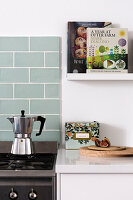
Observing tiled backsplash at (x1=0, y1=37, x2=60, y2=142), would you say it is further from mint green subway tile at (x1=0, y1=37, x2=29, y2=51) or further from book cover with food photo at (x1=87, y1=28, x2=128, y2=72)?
book cover with food photo at (x1=87, y1=28, x2=128, y2=72)

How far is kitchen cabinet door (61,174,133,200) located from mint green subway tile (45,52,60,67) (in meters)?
0.92

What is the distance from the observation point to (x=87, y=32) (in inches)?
88.2

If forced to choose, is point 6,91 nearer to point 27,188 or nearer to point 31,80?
point 31,80

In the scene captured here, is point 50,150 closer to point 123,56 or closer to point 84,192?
point 84,192

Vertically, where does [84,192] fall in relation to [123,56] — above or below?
below

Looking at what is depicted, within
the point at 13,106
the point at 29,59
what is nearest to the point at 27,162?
the point at 13,106

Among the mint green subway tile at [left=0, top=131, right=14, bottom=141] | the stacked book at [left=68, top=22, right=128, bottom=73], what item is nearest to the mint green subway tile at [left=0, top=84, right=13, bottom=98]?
the mint green subway tile at [left=0, top=131, right=14, bottom=141]

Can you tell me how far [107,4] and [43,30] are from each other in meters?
0.50

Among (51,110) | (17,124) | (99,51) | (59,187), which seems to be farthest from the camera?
(51,110)

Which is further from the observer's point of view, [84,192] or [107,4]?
[107,4]

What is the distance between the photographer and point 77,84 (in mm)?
2395

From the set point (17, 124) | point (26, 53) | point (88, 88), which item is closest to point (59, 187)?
point (17, 124)

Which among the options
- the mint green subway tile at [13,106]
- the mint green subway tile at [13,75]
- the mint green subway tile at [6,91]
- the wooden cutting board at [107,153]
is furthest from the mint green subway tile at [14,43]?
the wooden cutting board at [107,153]

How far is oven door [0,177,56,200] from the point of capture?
1745mm
